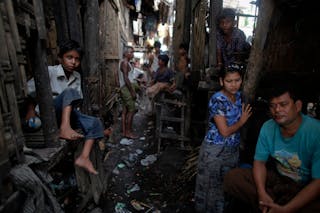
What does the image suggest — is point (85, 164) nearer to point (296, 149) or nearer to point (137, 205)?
point (137, 205)

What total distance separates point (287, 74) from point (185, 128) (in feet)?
9.86

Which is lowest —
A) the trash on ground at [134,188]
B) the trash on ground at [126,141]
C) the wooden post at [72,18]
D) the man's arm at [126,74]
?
the trash on ground at [134,188]

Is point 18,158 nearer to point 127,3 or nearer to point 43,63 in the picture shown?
point 43,63

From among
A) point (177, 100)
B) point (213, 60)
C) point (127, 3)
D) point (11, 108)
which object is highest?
point (127, 3)

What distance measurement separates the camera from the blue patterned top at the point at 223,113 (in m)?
2.59

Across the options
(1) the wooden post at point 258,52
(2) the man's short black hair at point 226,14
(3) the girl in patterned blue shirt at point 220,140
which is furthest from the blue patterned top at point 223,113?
(2) the man's short black hair at point 226,14

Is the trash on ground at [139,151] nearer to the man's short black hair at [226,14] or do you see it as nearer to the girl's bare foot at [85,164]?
the girl's bare foot at [85,164]

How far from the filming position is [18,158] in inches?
62.1

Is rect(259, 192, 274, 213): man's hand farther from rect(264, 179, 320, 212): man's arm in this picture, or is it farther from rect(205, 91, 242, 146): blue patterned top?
rect(205, 91, 242, 146): blue patterned top

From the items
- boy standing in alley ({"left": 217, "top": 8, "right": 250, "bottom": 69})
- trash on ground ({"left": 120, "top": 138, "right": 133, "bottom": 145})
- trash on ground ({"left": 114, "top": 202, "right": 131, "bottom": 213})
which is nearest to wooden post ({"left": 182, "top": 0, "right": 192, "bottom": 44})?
boy standing in alley ({"left": 217, "top": 8, "right": 250, "bottom": 69})

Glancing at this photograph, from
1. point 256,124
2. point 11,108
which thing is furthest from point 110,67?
point 11,108

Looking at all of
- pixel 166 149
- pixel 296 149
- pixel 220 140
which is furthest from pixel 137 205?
pixel 296 149

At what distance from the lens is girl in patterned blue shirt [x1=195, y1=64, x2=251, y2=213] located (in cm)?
258

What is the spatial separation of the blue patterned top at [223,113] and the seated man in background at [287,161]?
352mm
